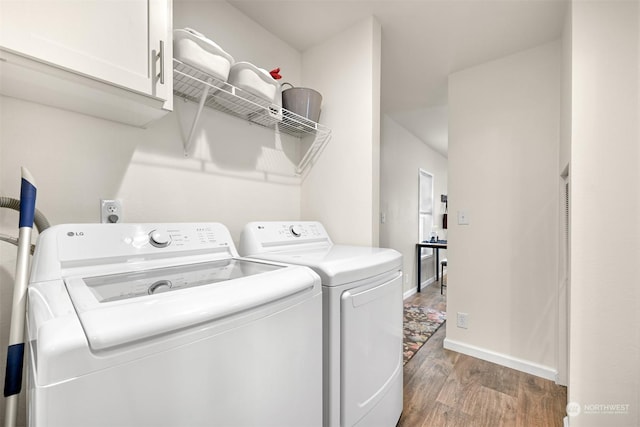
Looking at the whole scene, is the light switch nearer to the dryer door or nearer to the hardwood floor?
the hardwood floor

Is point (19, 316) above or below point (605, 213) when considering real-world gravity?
below

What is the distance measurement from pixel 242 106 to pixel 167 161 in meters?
0.49

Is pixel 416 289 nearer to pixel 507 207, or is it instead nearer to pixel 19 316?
pixel 507 207

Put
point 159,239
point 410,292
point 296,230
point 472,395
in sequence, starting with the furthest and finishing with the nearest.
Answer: point 410,292 < point 472,395 < point 296,230 < point 159,239

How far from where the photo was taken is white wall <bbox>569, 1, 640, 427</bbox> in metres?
1.28

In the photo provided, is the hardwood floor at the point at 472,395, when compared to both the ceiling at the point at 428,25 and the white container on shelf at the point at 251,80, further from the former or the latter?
the ceiling at the point at 428,25

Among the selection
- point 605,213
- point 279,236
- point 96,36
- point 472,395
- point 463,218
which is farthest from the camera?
point 463,218

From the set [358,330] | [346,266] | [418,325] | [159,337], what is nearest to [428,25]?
[346,266]

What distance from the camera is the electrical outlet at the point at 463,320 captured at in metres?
2.40

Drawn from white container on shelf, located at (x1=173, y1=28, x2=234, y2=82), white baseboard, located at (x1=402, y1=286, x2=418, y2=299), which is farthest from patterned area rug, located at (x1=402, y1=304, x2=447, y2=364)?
white container on shelf, located at (x1=173, y1=28, x2=234, y2=82)

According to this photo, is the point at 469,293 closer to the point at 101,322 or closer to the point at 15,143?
the point at 101,322

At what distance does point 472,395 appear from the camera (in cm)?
180

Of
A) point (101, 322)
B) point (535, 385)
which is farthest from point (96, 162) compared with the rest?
point (535, 385)

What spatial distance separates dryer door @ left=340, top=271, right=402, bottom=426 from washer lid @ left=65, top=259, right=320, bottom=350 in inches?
10.7
